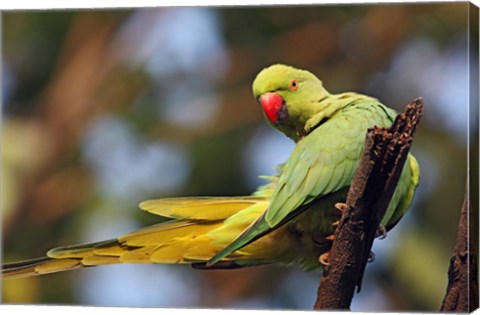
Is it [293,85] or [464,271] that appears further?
[293,85]

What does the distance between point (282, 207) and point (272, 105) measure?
380 millimetres

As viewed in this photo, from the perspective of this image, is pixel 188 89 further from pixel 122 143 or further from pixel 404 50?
pixel 404 50

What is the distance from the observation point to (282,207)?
312 cm

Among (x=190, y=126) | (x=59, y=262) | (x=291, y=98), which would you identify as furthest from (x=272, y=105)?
(x=59, y=262)

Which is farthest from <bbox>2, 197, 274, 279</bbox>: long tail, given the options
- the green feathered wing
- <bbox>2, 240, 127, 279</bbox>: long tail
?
the green feathered wing

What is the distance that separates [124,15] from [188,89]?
39 cm

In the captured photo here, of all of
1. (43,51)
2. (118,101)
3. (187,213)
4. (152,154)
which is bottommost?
(187,213)

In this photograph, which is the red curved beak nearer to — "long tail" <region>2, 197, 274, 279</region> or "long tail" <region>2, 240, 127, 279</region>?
"long tail" <region>2, 197, 274, 279</region>

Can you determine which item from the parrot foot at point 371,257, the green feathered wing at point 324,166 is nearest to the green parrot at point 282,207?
the green feathered wing at point 324,166

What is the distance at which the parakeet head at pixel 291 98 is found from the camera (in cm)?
321

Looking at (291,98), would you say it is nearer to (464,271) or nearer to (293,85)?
(293,85)

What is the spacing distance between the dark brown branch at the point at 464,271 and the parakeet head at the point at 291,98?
0.63 m

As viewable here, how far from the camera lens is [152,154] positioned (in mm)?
3471

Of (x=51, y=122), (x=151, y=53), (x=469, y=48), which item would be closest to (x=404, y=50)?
(x=469, y=48)
